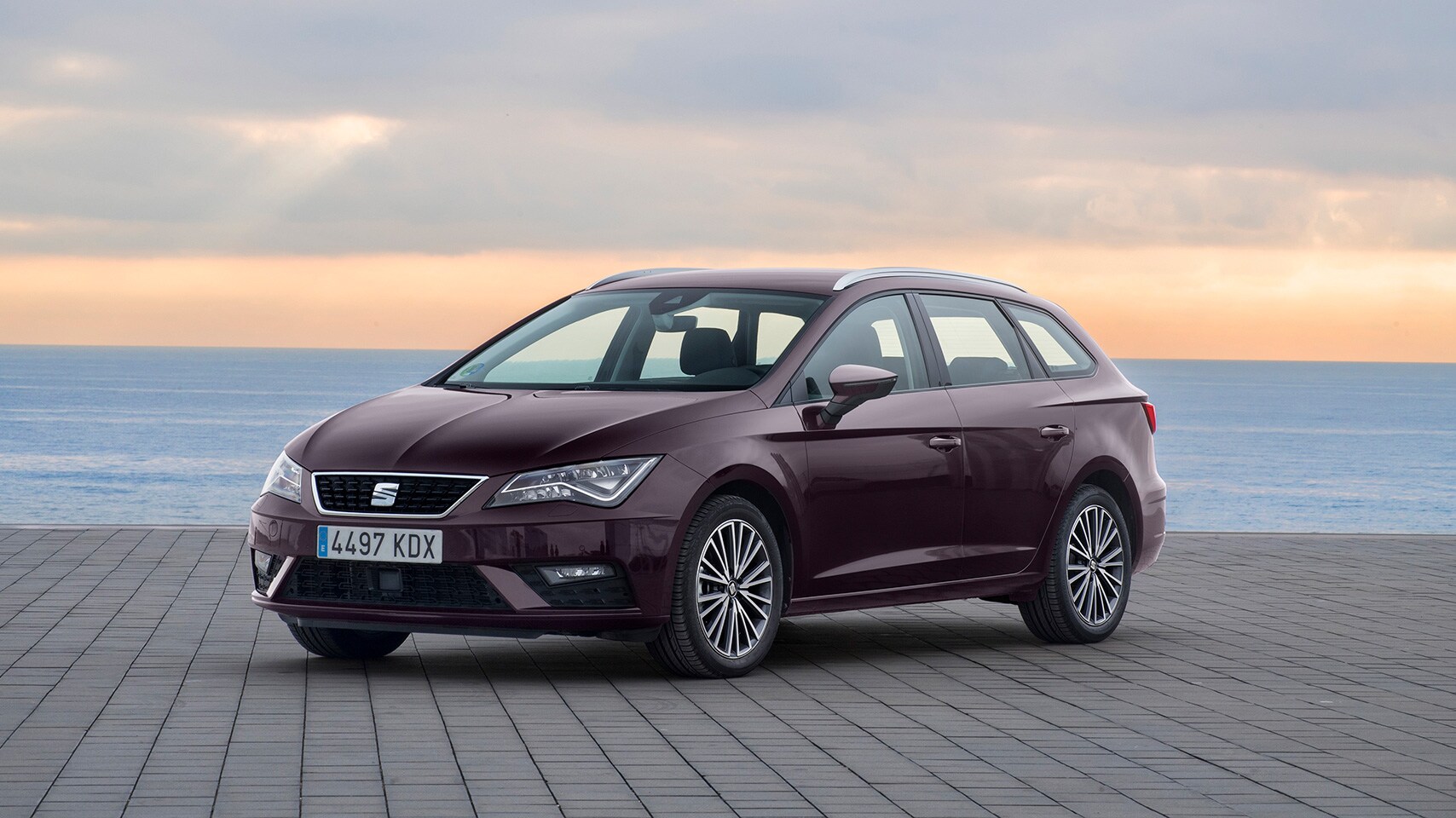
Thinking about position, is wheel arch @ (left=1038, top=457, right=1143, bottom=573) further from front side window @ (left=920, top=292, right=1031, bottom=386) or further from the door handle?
the door handle

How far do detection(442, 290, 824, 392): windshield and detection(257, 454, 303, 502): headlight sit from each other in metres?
1.00

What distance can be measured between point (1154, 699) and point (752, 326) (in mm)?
2396

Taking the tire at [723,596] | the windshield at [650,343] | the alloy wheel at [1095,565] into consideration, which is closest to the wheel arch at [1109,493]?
the alloy wheel at [1095,565]

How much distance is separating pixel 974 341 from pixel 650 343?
1631mm

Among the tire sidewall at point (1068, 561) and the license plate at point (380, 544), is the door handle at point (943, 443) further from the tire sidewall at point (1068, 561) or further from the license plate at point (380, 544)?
the license plate at point (380, 544)

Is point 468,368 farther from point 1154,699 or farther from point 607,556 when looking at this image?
point 1154,699

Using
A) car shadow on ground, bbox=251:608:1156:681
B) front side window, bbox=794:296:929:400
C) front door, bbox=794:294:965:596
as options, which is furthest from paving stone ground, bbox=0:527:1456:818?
front side window, bbox=794:296:929:400

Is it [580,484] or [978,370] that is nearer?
[580,484]

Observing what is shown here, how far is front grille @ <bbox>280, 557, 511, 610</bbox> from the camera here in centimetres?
745

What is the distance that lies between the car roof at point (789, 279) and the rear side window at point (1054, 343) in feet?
0.72

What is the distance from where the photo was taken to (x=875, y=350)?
8680 mm

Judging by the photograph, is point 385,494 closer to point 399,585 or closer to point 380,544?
point 380,544

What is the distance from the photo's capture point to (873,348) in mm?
8672

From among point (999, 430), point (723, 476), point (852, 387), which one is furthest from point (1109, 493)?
point (723, 476)
